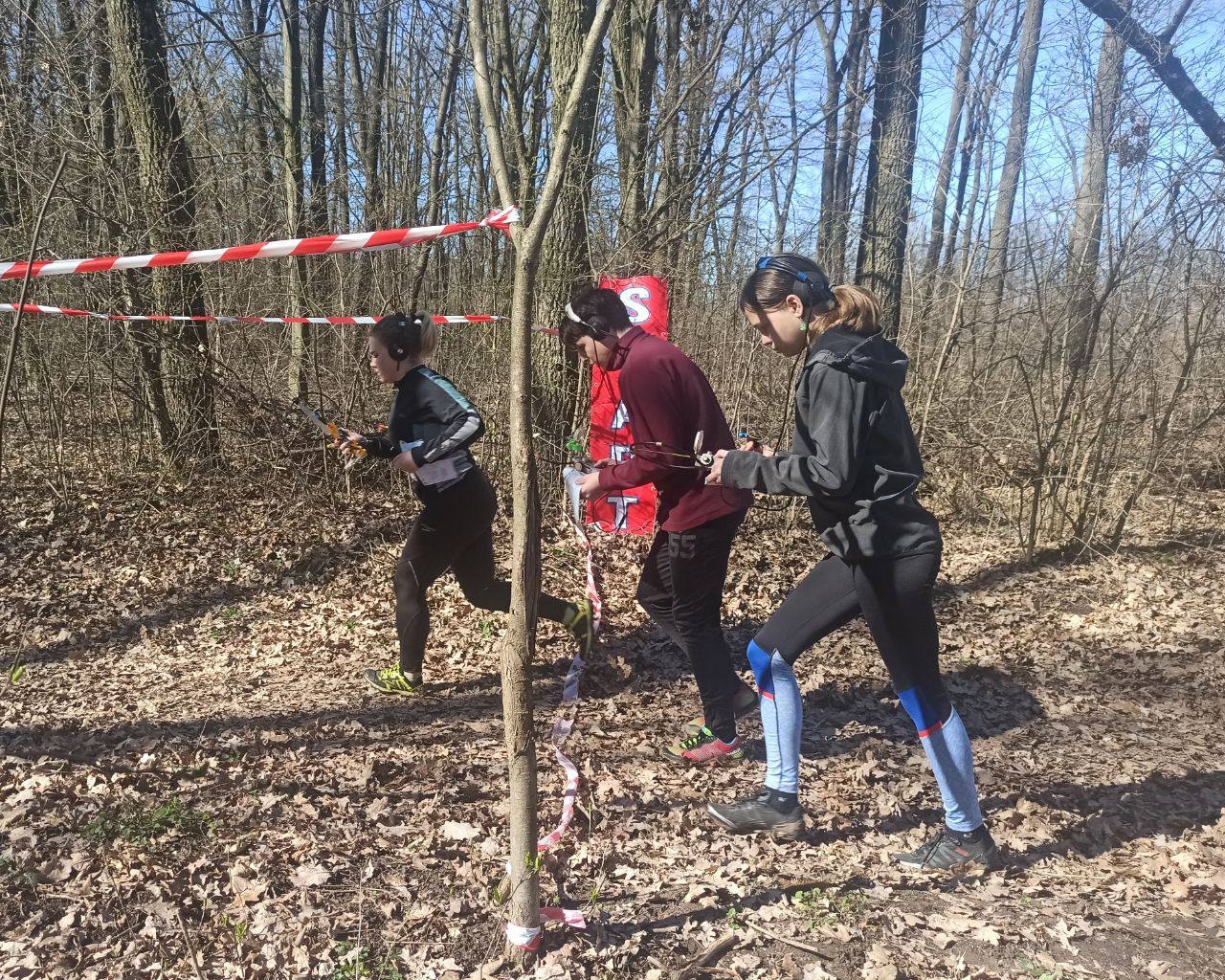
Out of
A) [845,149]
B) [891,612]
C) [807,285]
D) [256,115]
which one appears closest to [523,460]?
[807,285]

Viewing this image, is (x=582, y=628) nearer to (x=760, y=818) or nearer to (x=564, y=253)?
(x=760, y=818)

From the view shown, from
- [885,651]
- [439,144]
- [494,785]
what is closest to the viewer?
[885,651]

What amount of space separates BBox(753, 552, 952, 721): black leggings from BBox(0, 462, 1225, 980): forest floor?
80 centimetres

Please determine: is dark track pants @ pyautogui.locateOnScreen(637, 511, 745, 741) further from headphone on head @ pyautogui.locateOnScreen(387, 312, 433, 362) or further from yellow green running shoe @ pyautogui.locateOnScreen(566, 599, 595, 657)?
headphone on head @ pyautogui.locateOnScreen(387, 312, 433, 362)

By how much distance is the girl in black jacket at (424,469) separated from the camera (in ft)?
14.1

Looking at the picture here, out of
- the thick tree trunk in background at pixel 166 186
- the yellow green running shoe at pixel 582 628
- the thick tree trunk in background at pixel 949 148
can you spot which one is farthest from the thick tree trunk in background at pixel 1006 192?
the thick tree trunk in background at pixel 166 186

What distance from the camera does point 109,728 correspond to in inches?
167

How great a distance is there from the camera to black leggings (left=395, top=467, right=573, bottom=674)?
14.6ft

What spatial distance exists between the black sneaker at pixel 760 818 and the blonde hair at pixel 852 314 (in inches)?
71.4

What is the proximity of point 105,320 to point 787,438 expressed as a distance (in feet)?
20.5

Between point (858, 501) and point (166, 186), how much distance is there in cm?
691

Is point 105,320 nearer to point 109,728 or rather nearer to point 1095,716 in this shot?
point 109,728

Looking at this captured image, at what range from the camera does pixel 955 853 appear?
3.15 meters

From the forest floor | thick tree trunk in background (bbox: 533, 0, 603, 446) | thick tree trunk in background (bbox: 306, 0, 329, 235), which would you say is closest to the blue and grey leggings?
the forest floor
